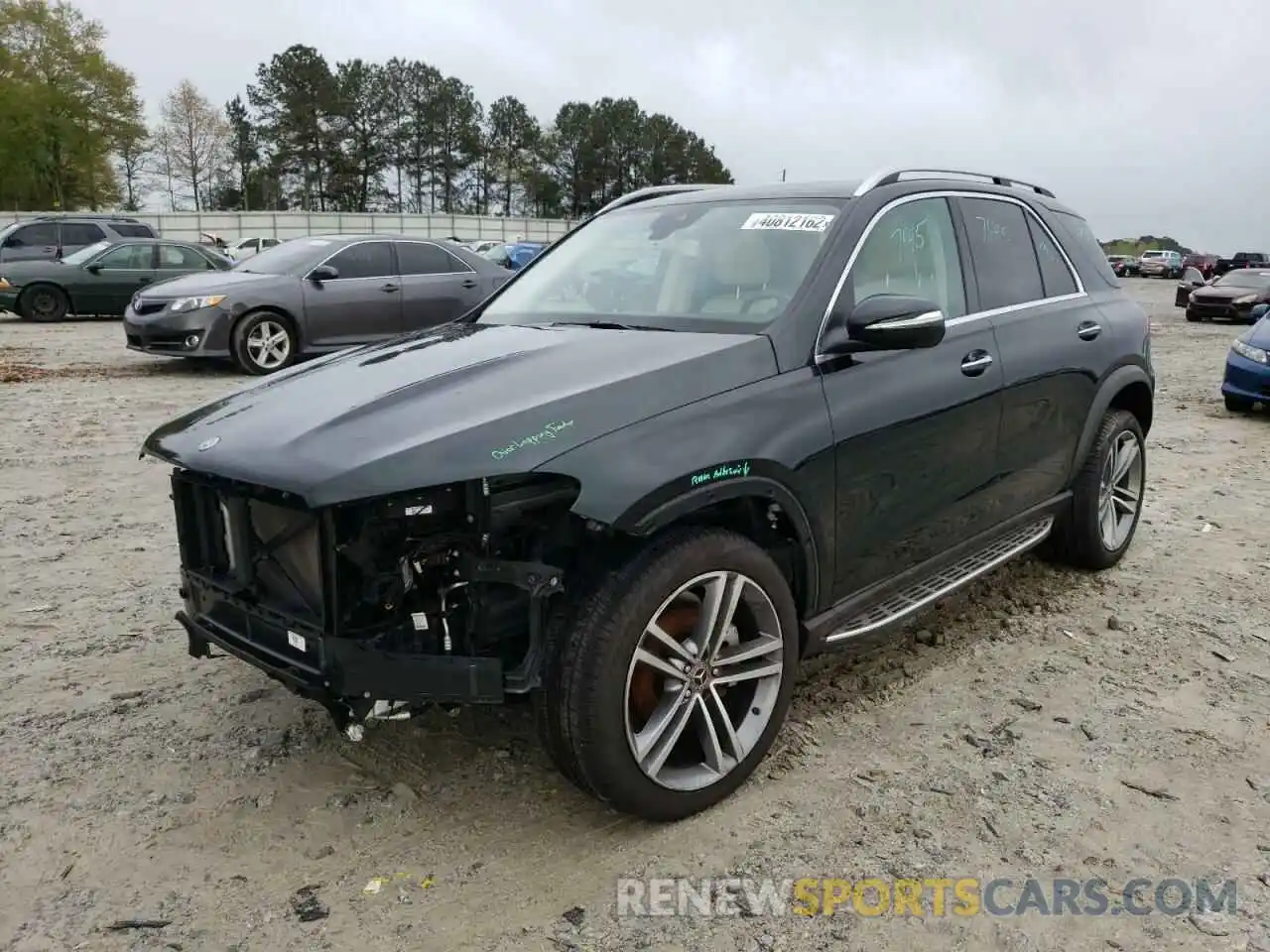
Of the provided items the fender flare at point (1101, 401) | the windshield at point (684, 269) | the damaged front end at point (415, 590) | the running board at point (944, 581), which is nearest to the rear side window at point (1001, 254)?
the fender flare at point (1101, 401)

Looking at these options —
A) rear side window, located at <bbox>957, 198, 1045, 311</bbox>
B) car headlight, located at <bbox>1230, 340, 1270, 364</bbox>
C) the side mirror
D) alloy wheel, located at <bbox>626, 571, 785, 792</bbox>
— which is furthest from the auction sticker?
car headlight, located at <bbox>1230, 340, 1270, 364</bbox>

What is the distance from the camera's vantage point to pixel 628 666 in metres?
2.55

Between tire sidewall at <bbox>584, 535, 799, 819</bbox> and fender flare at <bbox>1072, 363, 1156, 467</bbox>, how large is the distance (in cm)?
221

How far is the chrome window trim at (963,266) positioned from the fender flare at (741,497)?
49 cm

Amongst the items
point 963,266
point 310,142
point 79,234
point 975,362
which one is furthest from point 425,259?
point 310,142

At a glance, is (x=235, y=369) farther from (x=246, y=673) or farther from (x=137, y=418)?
(x=246, y=673)

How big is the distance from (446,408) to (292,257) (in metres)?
9.40

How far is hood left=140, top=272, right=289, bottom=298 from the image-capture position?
35.0 ft

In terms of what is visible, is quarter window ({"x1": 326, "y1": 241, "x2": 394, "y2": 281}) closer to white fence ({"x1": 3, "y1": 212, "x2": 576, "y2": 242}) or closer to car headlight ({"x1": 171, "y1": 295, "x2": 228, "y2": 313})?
car headlight ({"x1": 171, "y1": 295, "x2": 228, "y2": 313})

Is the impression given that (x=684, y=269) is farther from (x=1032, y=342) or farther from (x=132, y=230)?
(x=132, y=230)

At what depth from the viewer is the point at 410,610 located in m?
2.56

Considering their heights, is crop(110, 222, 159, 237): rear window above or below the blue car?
above

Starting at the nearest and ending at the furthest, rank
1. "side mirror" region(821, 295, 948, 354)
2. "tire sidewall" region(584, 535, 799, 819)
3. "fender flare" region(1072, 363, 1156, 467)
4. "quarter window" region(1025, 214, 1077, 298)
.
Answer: "tire sidewall" region(584, 535, 799, 819)
"side mirror" region(821, 295, 948, 354)
"quarter window" region(1025, 214, 1077, 298)
"fender flare" region(1072, 363, 1156, 467)

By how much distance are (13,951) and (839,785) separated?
86.7 inches
